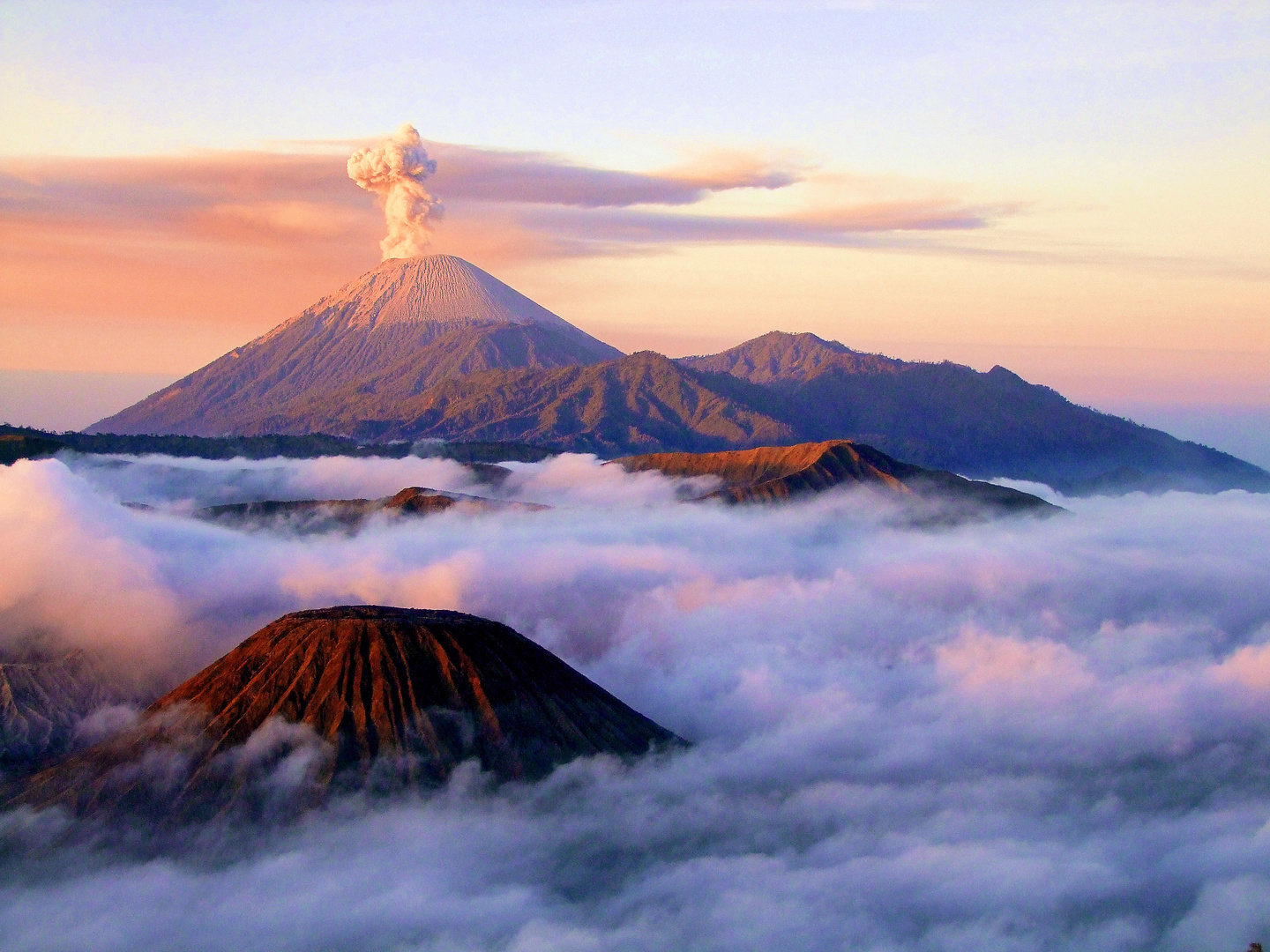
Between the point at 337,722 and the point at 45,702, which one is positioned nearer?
the point at 337,722

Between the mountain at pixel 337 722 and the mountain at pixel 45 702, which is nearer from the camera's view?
the mountain at pixel 337 722

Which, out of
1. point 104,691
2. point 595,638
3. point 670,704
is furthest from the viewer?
point 595,638

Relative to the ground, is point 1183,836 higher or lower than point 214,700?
lower

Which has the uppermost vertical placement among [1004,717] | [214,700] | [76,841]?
[214,700]

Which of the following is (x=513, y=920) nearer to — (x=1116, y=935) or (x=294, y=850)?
(x=294, y=850)

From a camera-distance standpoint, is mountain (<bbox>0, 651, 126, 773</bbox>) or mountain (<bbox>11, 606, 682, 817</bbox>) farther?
mountain (<bbox>0, 651, 126, 773</bbox>)

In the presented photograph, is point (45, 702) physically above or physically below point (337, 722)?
below

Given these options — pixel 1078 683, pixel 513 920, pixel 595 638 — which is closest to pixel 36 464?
pixel 595 638

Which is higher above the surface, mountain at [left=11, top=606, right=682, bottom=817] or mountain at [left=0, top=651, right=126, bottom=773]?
mountain at [left=11, top=606, right=682, bottom=817]
